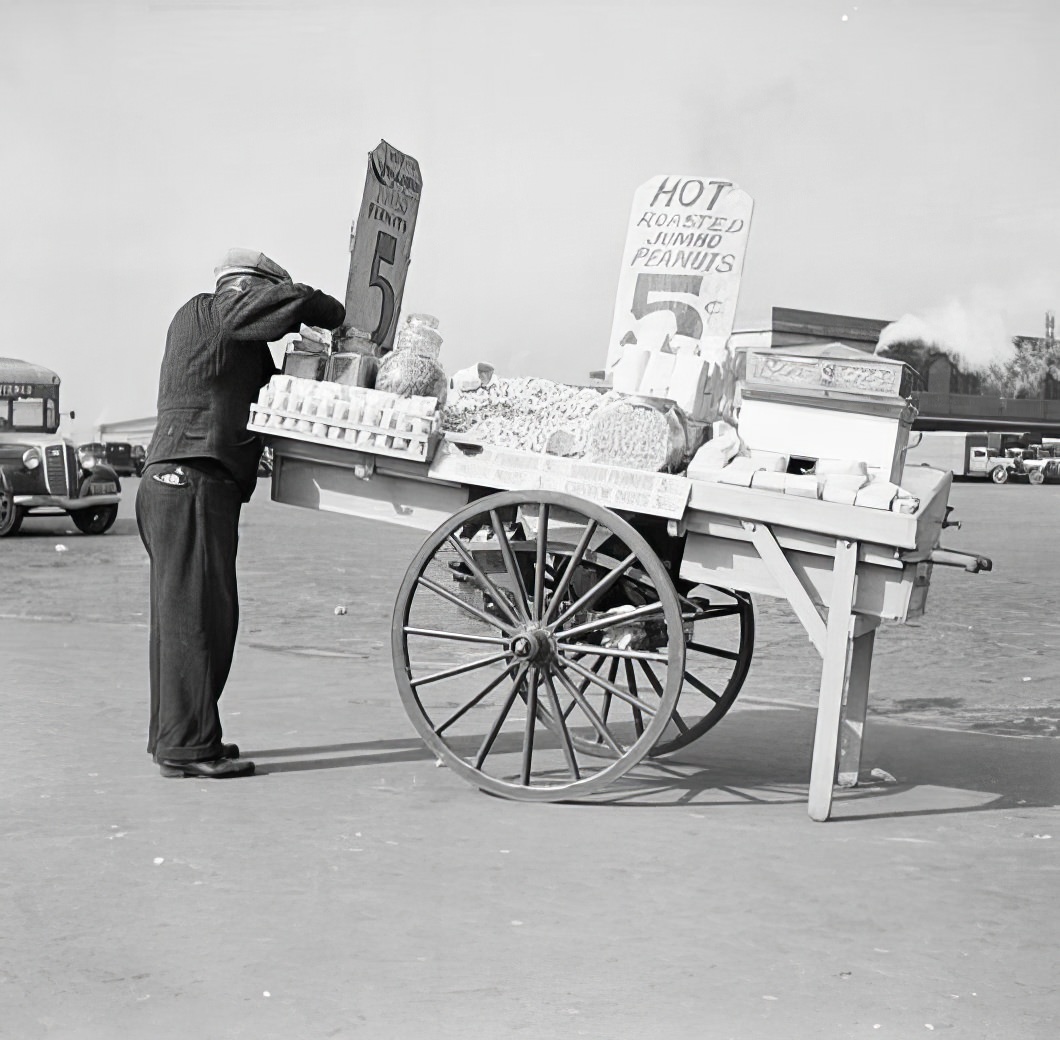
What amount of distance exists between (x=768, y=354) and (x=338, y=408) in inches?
63.9

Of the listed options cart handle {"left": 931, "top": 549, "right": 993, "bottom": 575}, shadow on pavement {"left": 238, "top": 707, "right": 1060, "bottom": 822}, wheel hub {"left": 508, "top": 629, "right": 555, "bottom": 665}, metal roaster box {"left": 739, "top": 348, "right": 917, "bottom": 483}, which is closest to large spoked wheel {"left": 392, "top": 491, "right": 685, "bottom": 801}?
wheel hub {"left": 508, "top": 629, "right": 555, "bottom": 665}

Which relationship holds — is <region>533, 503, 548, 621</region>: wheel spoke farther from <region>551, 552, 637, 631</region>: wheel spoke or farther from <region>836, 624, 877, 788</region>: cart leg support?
<region>836, 624, 877, 788</region>: cart leg support

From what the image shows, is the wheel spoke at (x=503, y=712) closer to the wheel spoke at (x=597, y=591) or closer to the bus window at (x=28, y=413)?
the wheel spoke at (x=597, y=591)

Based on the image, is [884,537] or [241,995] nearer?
[241,995]

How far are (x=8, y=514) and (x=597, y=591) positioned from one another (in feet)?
50.4

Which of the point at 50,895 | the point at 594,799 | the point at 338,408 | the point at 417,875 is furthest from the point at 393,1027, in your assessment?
the point at 338,408

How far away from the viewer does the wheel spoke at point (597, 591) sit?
15.7ft

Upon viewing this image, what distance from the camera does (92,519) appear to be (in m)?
19.2

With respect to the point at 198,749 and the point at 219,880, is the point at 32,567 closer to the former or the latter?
the point at 198,749

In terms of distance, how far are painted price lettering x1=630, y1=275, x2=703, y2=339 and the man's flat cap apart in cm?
165

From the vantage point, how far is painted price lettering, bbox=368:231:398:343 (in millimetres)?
5895

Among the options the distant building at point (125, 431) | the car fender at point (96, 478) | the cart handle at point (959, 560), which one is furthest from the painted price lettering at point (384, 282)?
the distant building at point (125, 431)

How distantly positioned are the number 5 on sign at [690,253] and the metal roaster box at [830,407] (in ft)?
3.06

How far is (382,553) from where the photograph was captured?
53.7 ft
